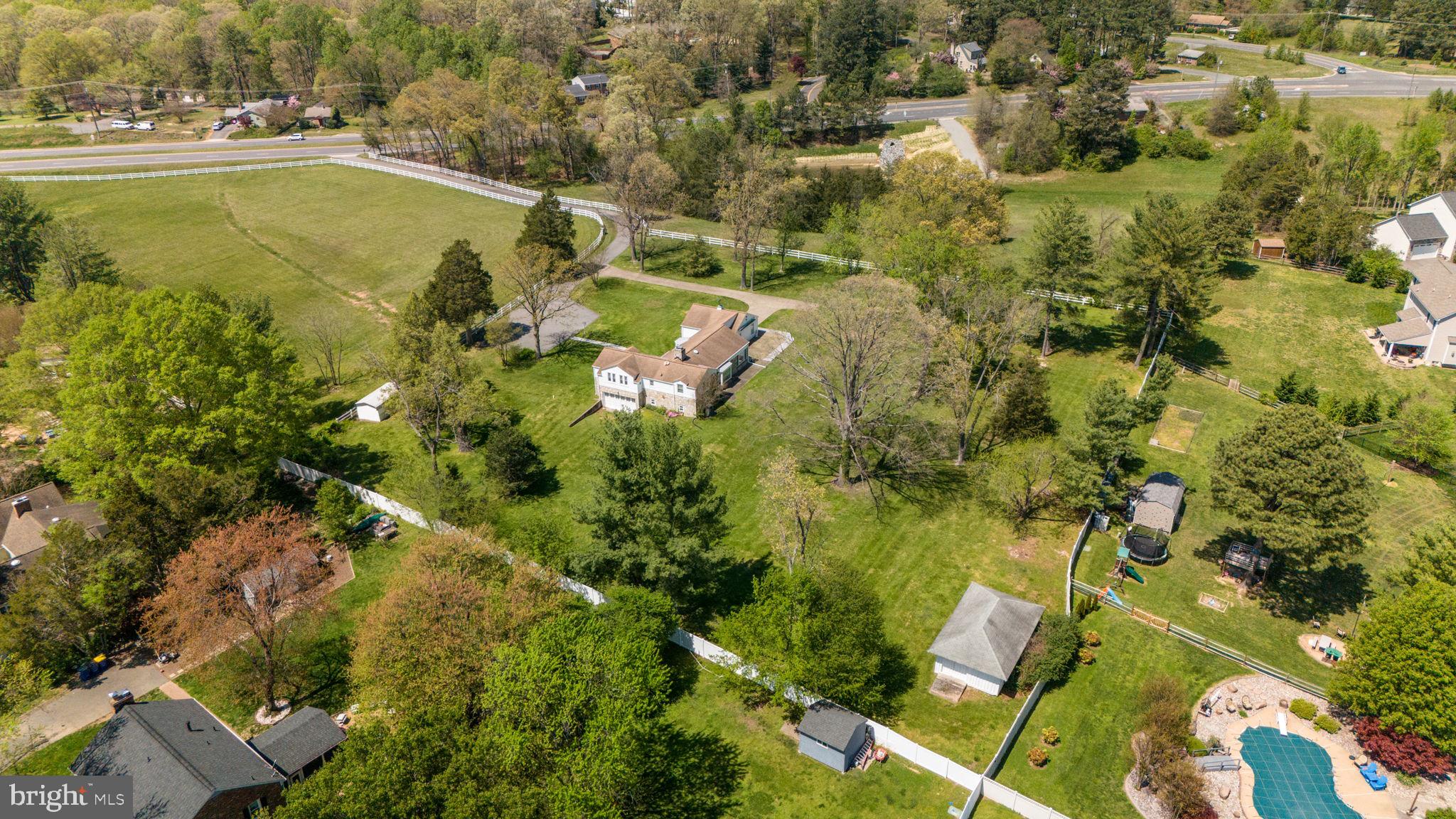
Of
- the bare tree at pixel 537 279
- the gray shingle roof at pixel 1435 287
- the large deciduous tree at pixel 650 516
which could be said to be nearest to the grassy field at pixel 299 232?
the bare tree at pixel 537 279

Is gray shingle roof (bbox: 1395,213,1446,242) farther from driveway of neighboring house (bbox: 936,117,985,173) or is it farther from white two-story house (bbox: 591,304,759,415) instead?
white two-story house (bbox: 591,304,759,415)

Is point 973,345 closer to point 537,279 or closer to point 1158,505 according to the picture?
point 1158,505

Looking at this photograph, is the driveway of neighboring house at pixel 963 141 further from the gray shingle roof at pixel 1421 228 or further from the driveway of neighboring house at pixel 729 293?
the gray shingle roof at pixel 1421 228

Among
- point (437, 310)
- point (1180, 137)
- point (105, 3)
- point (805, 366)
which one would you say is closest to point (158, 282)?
point (437, 310)

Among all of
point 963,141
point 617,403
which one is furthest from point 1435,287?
point 617,403

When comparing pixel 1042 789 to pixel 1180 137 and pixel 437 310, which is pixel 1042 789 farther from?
pixel 1180 137

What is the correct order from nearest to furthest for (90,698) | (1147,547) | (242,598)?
(242,598) → (90,698) → (1147,547)
